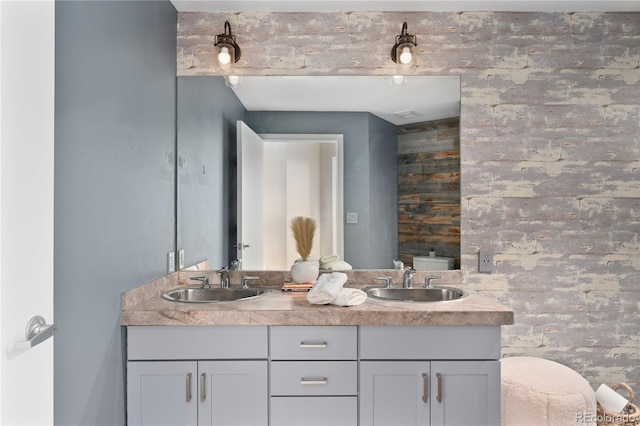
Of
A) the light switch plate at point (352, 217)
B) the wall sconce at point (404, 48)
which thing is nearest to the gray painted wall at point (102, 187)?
the light switch plate at point (352, 217)

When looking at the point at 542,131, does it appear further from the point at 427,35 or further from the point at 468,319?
the point at 468,319

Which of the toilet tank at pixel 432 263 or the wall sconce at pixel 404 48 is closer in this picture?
the wall sconce at pixel 404 48

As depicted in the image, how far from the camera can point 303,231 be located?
2.53 metres

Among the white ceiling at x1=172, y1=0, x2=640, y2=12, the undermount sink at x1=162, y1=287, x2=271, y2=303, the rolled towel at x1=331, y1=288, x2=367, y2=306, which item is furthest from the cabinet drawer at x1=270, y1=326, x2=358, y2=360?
the white ceiling at x1=172, y1=0, x2=640, y2=12

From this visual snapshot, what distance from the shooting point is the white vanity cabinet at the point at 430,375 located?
189 cm

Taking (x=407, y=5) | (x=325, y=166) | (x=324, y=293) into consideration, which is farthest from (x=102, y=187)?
(x=407, y=5)

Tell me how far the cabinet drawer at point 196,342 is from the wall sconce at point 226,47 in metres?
1.46

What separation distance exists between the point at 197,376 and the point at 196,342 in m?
0.14

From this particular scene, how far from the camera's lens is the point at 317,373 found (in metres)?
1.90

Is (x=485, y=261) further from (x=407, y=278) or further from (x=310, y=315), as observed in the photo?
(x=310, y=315)

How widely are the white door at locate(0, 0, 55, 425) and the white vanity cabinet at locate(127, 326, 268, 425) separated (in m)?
0.68

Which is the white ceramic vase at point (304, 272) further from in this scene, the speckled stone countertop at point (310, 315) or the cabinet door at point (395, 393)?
the cabinet door at point (395, 393)

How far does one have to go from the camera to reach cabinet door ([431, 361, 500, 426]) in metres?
1.89

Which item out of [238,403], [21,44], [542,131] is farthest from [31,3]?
[542,131]
